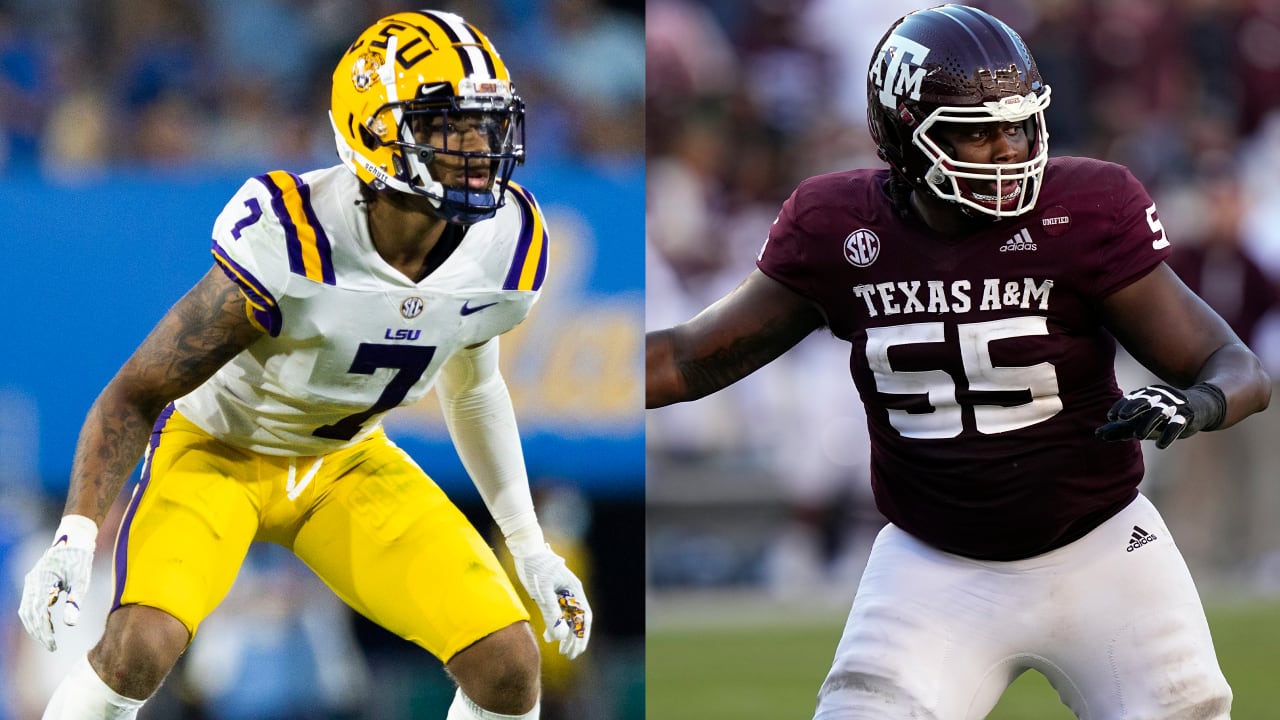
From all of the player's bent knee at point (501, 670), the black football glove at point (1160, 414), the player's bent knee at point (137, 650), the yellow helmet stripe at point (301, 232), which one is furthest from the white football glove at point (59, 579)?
the black football glove at point (1160, 414)

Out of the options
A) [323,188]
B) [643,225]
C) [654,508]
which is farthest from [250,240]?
[654,508]

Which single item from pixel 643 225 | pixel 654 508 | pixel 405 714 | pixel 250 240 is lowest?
pixel 654 508

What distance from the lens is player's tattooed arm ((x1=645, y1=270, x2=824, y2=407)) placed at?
352cm

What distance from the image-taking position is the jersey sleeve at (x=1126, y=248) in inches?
124

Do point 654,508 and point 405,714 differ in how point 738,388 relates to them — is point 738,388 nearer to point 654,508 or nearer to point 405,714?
point 654,508

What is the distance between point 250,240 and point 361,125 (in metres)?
0.38

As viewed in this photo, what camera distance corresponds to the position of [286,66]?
7141 mm

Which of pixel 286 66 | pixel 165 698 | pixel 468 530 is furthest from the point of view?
pixel 286 66

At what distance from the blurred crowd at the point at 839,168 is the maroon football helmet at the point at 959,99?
4.83 meters

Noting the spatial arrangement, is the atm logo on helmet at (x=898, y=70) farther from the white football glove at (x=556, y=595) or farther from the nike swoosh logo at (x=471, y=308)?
the white football glove at (x=556, y=595)

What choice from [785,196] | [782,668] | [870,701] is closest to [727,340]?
[870,701]

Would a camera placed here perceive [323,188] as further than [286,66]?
No

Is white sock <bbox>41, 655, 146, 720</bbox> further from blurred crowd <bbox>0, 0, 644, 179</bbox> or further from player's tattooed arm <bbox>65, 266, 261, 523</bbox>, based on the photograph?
blurred crowd <bbox>0, 0, 644, 179</bbox>

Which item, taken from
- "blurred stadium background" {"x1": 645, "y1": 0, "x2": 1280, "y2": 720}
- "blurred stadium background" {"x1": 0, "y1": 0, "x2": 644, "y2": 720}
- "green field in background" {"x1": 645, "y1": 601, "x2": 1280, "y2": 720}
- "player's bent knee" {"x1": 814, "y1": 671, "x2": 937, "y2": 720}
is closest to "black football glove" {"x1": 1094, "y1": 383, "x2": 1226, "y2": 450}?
"player's bent knee" {"x1": 814, "y1": 671, "x2": 937, "y2": 720}
